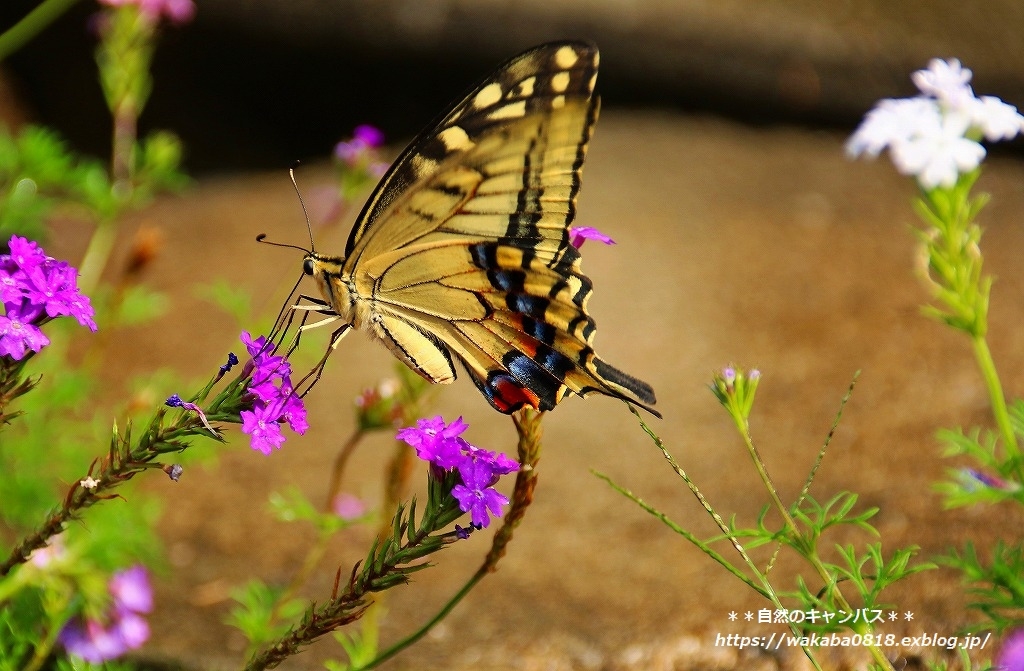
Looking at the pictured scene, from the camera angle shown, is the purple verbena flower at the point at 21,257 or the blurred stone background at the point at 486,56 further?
the blurred stone background at the point at 486,56

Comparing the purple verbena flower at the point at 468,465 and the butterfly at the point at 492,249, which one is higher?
the butterfly at the point at 492,249

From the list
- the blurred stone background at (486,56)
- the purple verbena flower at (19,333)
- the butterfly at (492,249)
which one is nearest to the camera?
the purple verbena flower at (19,333)

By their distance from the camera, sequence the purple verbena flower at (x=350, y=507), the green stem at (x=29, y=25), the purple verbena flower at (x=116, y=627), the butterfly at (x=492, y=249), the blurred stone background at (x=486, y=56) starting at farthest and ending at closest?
the blurred stone background at (x=486, y=56) < the purple verbena flower at (x=350, y=507) < the green stem at (x=29, y=25) < the purple verbena flower at (x=116, y=627) < the butterfly at (x=492, y=249)

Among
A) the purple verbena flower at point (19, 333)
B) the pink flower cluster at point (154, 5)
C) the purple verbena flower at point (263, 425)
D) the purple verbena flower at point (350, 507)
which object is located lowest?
the purple verbena flower at point (263, 425)

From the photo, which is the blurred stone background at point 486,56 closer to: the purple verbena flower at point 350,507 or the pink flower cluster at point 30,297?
the purple verbena flower at point 350,507

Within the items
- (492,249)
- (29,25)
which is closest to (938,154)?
(492,249)

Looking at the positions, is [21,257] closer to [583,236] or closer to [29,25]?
[583,236]

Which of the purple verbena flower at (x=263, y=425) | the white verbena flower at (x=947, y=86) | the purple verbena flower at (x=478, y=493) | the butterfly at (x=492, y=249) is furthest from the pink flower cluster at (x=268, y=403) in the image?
the white verbena flower at (x=947, y=86)
